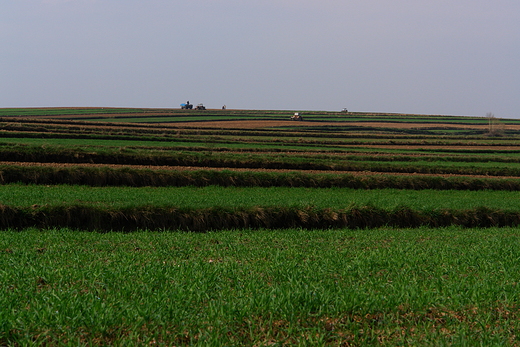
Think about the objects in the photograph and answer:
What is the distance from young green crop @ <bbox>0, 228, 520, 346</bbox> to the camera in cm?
678

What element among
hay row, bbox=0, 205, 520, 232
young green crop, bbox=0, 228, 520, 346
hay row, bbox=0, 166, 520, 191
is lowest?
hay row, bbox=0, 205, 520, 232

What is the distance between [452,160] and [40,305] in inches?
1828

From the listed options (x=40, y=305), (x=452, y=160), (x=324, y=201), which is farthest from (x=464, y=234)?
(x=452, y=160)

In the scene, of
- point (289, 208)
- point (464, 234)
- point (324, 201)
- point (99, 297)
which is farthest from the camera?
point (324, 201)

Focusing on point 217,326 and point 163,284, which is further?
point 163,284

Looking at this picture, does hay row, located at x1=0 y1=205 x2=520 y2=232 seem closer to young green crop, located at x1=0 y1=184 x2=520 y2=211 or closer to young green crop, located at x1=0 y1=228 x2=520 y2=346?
young green crop, located at x1=0 y1=184 x2=520 y2=211

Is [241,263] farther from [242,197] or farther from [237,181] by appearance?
[237,181]

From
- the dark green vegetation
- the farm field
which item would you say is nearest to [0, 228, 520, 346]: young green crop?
the farm field

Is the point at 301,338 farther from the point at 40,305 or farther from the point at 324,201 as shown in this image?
the point at 324,201

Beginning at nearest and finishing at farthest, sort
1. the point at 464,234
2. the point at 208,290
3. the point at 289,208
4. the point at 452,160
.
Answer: the point at 208,290
the point at 464,234
the point at 289,208
the point at 452,160

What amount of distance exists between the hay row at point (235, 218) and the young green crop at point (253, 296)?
509cm

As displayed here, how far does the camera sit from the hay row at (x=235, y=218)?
57.9ft

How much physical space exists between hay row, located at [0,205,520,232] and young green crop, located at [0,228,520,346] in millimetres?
5094

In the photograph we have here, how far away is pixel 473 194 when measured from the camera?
95.5ft
